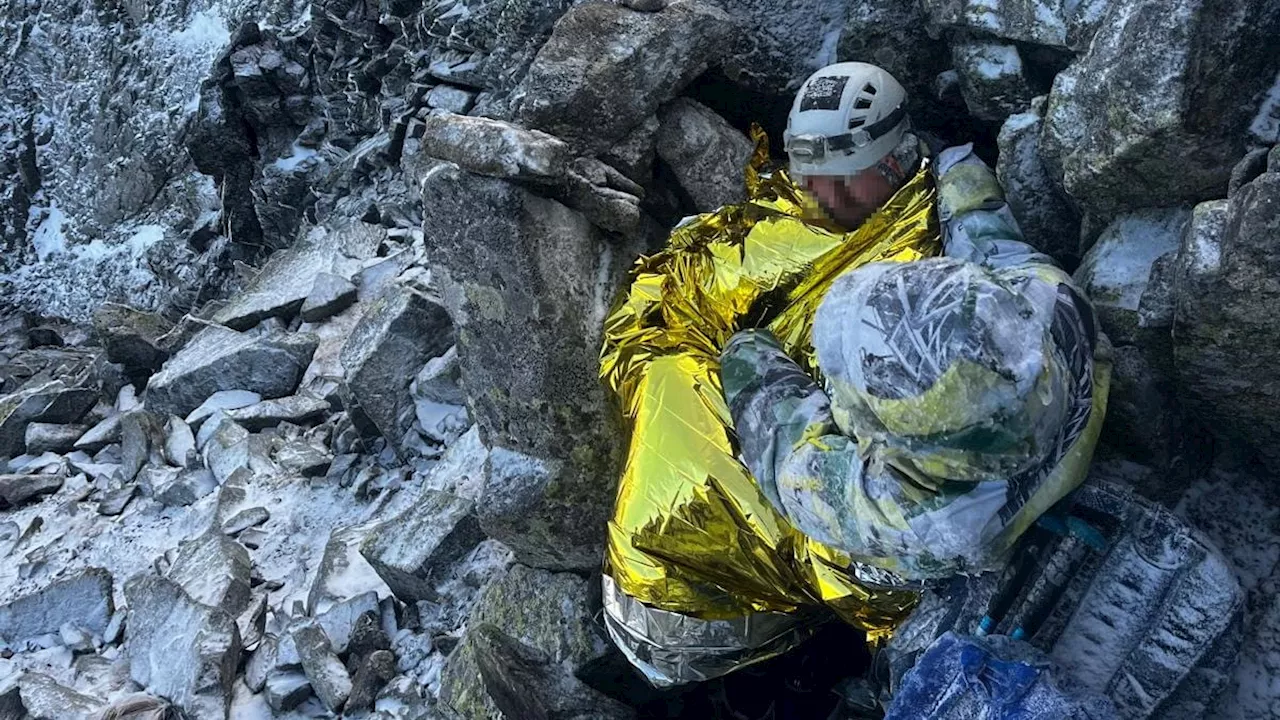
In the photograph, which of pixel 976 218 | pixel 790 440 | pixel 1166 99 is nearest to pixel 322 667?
pixel 790 440

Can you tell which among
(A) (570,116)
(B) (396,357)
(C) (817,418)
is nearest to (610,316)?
(A) (570,116)

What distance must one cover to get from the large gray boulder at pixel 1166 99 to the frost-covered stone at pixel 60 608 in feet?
12.5

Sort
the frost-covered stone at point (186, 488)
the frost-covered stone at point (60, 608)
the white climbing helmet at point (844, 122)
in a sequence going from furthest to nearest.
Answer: the frost-covered stone at point (186, 488), the frost-covered stone at point (60, 608), the white climbing helmet at point (844, 122)

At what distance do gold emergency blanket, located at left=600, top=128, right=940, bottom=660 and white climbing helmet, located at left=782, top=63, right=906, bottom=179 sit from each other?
0.44ft

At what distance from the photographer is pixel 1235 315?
195 centimetres

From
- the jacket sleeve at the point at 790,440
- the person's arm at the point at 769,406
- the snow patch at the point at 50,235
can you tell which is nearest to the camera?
the jacket sleeve at the point at 790,440

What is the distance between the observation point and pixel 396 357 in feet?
13.8

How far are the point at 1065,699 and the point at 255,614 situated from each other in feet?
9.54

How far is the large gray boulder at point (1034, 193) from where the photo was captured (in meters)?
2.63

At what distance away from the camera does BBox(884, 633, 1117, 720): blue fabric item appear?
1.82m

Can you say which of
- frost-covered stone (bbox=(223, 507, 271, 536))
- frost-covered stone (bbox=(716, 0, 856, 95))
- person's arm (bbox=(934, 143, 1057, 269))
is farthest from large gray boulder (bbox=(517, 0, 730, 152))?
frost-covered stone (bbox=(223, 507, 271, 536))

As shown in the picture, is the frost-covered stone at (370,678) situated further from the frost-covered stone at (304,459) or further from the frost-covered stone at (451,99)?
the frost-covered stone at (451,99)

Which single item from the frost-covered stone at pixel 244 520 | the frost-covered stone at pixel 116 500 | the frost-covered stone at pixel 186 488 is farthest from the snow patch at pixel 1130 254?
the frost-covered stone at pixel 116 500

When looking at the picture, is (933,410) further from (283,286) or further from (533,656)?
(283,286)
